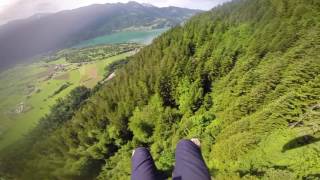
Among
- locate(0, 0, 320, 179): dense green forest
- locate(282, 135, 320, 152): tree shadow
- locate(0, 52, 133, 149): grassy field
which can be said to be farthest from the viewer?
locate(0, 52, 133, 149): grassy field

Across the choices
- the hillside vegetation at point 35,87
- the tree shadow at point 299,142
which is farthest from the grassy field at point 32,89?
the tree shadow at point 299,142

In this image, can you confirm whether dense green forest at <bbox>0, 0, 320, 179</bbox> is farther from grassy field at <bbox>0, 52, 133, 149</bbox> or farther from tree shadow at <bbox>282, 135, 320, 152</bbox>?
tree shadow at <bbox>282, 135, 320, 152</bbox>

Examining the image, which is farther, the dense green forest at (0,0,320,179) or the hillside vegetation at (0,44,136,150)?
the hillside vegetation at (0,44,136,150)

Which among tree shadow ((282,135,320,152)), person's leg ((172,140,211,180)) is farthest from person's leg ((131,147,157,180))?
tree shadow ((282,135,320,152))

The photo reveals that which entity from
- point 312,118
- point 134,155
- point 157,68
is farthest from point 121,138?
point 134,155

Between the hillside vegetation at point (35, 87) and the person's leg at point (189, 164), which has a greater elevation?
the person's leg at point (189, 164)

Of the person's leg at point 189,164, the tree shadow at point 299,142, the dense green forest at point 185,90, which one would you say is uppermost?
the person's leg at point 189,164

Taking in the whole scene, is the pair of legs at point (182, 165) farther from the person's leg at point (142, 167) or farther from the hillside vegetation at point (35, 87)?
the hillside vegetation at point (35, 87)
